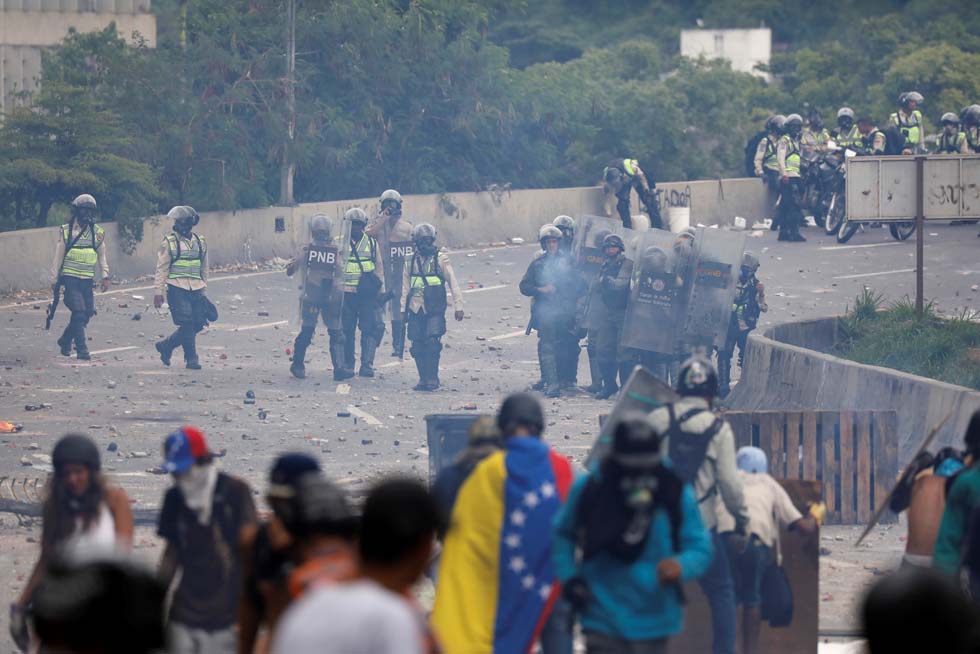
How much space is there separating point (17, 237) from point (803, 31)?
48033 mm

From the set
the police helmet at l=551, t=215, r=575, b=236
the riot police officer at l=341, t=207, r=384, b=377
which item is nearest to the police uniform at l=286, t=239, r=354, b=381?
the riot police officer at l=341, t=207, r=384, b=377

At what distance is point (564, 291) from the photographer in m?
18.1

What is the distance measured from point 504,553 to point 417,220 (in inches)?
981

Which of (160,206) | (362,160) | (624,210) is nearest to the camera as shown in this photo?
(624,210)

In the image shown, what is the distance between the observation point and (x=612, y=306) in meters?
17.6

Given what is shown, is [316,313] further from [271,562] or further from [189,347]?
[271,562]

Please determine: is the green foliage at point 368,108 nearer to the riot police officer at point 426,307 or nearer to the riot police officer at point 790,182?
the riot police officer at point 790,182

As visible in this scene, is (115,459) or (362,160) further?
(362,160)

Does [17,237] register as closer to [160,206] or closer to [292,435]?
[160,206]

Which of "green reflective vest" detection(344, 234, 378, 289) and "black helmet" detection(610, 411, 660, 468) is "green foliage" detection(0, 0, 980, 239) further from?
"black helmet" detection(610, 411, 660, 468)

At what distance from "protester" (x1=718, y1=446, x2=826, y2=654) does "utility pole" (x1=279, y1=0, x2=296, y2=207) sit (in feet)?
77.2

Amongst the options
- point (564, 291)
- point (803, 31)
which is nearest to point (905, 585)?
point (564, 291)

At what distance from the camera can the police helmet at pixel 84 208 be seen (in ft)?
60.7

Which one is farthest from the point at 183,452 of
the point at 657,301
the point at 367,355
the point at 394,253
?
the point at 394,253
